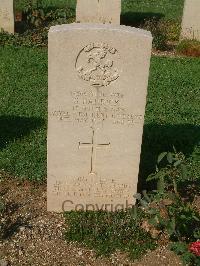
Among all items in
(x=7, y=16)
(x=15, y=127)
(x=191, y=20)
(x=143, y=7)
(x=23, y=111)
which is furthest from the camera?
(x=143, y=7)

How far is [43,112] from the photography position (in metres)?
8.12

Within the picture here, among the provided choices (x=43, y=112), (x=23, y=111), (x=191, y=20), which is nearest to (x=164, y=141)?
(x=43, y=112)

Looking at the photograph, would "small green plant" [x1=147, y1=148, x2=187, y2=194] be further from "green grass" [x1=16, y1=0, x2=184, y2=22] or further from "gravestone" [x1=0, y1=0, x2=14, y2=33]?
"green grass" [x1=16, y1=0, x2=184, y2=22]

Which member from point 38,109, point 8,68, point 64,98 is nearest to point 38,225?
point 64,98

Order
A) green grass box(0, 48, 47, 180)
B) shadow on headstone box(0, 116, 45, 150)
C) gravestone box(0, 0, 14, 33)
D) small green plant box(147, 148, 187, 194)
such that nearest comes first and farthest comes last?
small green plant box(147, 148, 187, 194), green grass box(0, 48, 47, 180), shadow on headstone box(0, 116, 45, 150), gravestone box(0, 0, 14, 33)

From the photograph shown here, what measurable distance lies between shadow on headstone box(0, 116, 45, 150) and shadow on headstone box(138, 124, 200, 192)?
1.72 meters

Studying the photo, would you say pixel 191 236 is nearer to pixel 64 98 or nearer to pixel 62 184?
pixel 62 184

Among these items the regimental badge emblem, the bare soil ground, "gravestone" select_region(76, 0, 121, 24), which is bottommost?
the bare soil ground

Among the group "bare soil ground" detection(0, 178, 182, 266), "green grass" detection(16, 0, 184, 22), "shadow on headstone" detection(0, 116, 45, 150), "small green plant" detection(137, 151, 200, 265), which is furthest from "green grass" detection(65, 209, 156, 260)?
"green grass" detection(16, 0, 184, 22)

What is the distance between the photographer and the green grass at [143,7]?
14.5 m

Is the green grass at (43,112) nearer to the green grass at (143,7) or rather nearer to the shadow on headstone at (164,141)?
the shadow on headstone at (164,141)

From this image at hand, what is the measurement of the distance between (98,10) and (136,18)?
248 cm

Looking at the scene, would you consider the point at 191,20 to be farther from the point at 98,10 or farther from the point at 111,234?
the point at 111,234

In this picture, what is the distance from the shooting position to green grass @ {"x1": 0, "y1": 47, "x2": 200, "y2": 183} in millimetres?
6637
